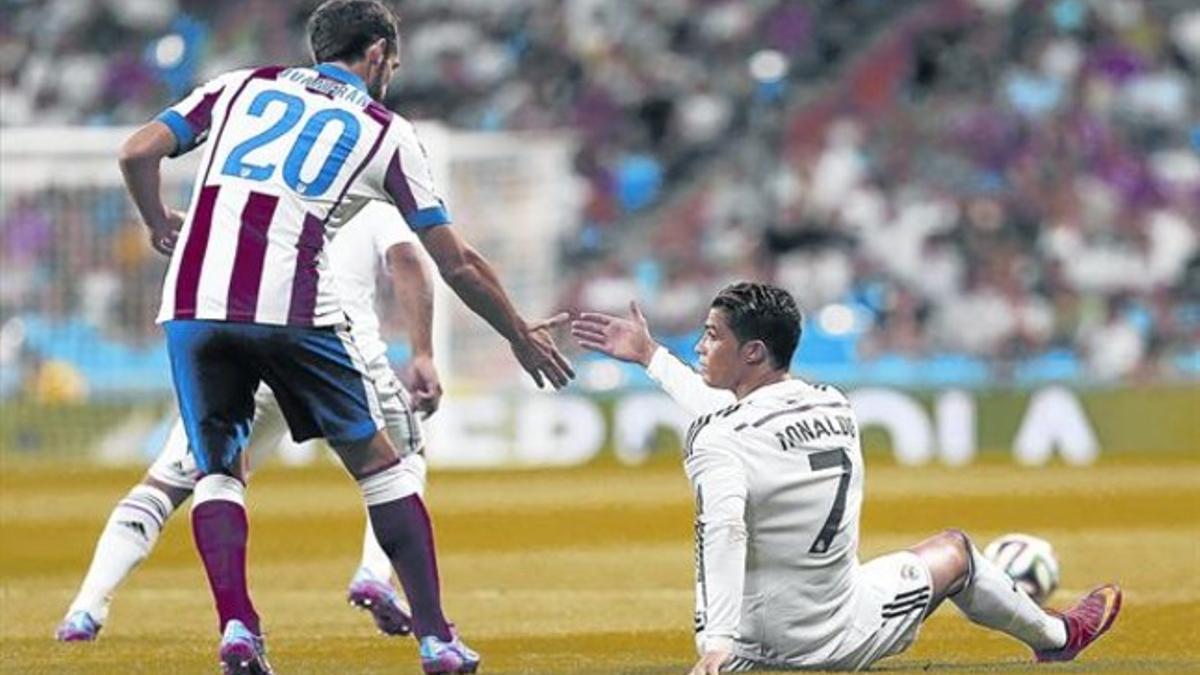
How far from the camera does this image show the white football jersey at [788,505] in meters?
7.67

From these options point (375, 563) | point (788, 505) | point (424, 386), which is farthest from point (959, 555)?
point (375, 563)

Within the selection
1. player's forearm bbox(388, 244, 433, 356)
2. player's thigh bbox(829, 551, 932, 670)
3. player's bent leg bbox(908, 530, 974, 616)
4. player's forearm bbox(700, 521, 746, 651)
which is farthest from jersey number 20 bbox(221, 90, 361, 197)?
player's forearm bbox(388, 244, 433, 356)

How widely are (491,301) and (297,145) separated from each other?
2.47ft

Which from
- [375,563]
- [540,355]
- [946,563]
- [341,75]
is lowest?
[375,563]

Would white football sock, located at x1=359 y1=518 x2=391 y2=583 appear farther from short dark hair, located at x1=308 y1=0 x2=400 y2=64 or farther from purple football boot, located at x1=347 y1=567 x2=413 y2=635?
short dark hair, located at x1=308 y1=0 x2=400 y2=64

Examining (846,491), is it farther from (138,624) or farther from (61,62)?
(61,62)

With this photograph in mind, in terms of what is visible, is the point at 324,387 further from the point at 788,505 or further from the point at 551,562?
the point at 551,562

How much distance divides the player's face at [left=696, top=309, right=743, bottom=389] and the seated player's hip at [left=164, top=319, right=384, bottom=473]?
40.5 inches

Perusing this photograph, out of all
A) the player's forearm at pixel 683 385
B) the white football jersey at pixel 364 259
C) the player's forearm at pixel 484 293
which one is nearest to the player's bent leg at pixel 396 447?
the white football jersey at pixel 364 259

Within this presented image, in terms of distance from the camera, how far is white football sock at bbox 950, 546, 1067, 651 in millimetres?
8250

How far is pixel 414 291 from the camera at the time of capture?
1059 cm

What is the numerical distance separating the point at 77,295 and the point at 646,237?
625 cm

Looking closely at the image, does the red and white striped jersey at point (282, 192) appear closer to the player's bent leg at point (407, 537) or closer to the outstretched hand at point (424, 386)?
the player's bent leg at point (407, 537)

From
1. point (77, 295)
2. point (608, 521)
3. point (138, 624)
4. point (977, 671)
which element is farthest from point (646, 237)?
point (977, 671)
